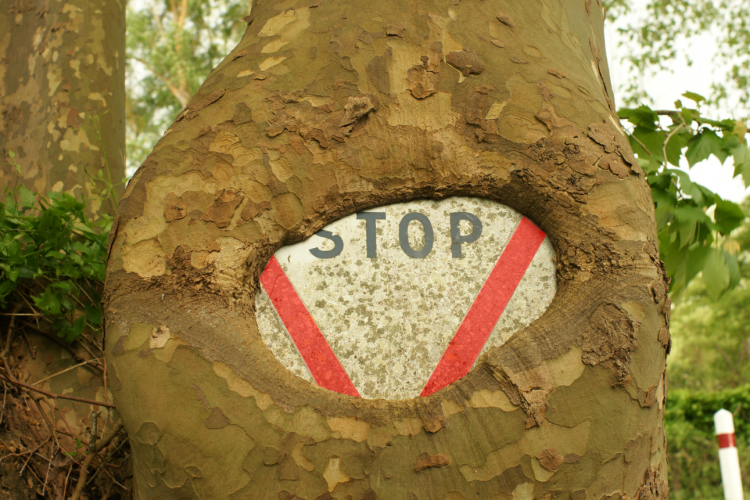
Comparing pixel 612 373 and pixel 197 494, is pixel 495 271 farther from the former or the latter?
pixel 197 494

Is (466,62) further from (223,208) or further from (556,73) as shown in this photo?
(223,208)

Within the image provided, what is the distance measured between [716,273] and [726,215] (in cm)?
21

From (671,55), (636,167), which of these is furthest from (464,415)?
(671,55)

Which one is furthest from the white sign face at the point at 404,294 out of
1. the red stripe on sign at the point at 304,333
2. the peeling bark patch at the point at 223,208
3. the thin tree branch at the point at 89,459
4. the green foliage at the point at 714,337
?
the green foliage at the point at 714,337

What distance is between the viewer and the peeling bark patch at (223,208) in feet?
3.97

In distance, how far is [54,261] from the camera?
187cm

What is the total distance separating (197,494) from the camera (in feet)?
3.51

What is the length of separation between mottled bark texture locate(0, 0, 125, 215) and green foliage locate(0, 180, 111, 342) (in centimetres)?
27

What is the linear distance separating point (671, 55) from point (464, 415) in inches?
329

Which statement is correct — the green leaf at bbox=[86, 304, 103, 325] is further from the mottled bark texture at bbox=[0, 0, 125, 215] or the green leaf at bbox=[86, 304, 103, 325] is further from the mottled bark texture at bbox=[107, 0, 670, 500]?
the mottled bark texture at bbox=[107, 0, 670, 500]

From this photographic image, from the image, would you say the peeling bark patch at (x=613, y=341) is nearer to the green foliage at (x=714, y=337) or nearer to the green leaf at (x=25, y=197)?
the green leaf at (x=25, y=197)

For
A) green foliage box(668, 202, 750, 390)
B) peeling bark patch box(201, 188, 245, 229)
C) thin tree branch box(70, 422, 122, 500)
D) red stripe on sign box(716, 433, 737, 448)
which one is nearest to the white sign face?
peeling bark patch box(201, 188, 245, 229)

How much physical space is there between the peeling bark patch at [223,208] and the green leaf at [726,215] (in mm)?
1664

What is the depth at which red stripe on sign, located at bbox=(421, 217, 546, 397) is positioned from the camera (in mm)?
1279
